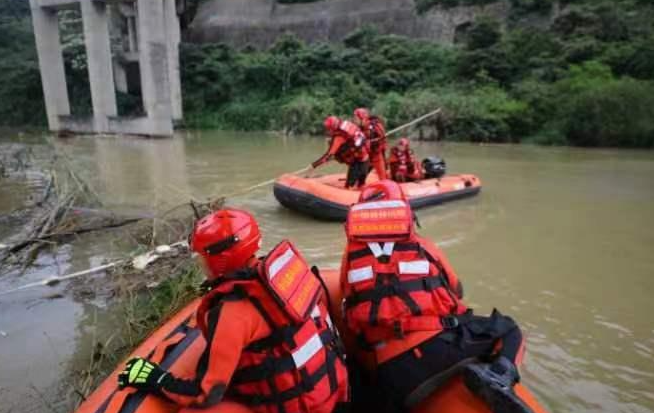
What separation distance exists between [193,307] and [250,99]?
19534 millimetres

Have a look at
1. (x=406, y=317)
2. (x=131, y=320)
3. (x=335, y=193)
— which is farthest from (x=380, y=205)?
(x=335, y=193)

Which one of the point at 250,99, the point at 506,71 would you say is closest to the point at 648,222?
the point at 506,71

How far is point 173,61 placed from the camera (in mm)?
21141

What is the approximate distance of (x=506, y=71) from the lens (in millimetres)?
16609

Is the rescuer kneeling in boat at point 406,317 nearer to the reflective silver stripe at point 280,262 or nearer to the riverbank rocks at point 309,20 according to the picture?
the reflective silver stripe at point 280,262

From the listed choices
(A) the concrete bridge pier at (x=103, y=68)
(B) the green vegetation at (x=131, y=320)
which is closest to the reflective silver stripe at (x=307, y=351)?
(B) the green vegetation at (x=131, y=320)

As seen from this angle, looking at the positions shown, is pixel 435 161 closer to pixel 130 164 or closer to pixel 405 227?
pixel 405 227

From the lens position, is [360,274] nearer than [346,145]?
Yes

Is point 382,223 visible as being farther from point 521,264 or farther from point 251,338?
point 521,264

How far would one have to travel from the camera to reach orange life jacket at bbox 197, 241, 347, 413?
171cm

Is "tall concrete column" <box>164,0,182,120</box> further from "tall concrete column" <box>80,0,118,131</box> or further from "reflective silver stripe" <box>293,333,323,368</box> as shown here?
"reflective silver stripe" <box>293,333,323,368</box>

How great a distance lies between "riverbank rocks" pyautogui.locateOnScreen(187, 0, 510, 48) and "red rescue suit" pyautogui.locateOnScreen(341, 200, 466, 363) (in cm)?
2109

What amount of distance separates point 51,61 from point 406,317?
20.6 m

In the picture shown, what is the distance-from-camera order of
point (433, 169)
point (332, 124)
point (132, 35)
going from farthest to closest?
point (132, 35)
point (433, 169)
point (332, 124)
